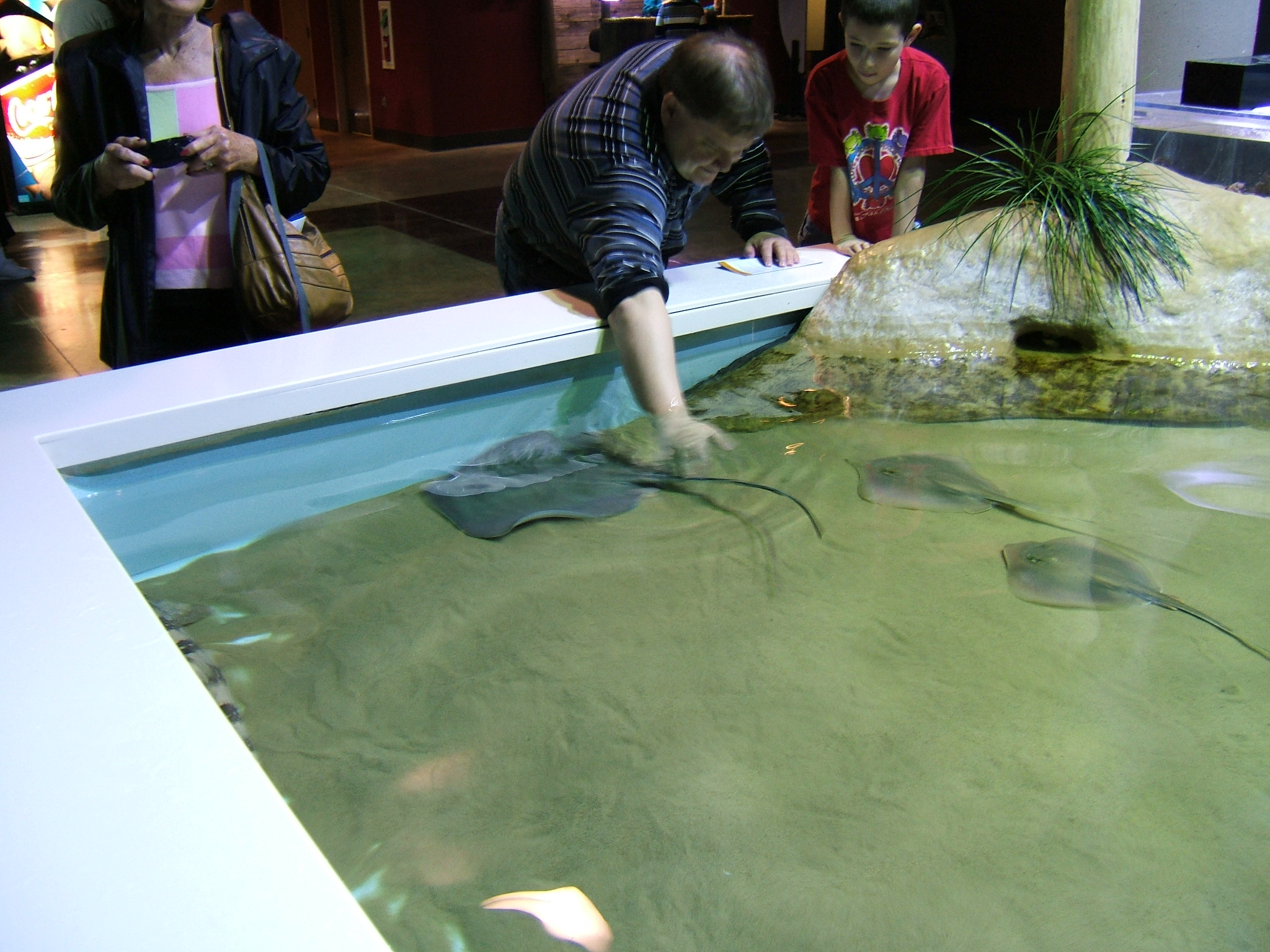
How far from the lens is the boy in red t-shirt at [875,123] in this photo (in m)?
2.58

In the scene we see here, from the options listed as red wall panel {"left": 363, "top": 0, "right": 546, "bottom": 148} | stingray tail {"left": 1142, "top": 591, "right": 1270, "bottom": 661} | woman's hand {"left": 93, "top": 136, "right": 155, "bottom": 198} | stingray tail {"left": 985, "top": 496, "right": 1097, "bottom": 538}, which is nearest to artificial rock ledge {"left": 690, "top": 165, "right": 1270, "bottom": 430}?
stingray tail {"left": 985, "top": 496, "right": 1097, "bottom": 538}

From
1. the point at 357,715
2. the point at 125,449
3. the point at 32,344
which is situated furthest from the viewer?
the point at 32,344

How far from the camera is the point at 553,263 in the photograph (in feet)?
8.18

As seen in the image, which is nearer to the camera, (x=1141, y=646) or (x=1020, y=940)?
(x=1020, y=940)

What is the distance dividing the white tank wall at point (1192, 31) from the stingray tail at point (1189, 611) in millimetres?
3934

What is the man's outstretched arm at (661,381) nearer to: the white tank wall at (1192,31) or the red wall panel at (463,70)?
the white tank wall at (1192,31)

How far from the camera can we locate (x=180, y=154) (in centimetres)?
196

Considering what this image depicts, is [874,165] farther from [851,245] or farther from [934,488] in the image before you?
[934,488]

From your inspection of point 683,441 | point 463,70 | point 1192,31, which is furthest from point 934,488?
point 463,70

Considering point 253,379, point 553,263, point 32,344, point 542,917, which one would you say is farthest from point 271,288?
point 32,344

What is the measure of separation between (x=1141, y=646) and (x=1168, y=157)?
→ 10.3 feet

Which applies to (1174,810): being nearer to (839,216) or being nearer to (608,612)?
(608,612)

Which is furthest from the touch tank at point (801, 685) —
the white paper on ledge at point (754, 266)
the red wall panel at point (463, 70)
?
the red wall panel at point (463, 70)

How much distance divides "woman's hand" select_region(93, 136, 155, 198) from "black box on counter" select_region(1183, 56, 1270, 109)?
426 centimetres
